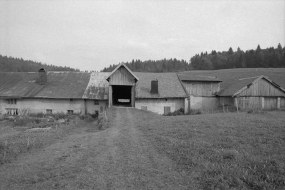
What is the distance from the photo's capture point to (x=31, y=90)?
104ft

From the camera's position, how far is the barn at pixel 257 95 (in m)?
29.7

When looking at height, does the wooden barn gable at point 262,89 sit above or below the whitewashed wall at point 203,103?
above

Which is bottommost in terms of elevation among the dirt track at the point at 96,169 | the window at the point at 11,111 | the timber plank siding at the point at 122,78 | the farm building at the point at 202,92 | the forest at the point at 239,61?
the dirt track at the point at 96,169

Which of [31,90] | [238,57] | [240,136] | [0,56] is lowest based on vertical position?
[240,136]

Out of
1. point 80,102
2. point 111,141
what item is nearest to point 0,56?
point 80,102

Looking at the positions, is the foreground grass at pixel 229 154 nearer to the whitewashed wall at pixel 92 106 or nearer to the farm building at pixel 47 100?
the whitewashed wall at pixel 92 106

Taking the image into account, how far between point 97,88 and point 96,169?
83.0ft

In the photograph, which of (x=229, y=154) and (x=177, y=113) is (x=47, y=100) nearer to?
(x=177, y=113)

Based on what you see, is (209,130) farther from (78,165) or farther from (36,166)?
(36,166)

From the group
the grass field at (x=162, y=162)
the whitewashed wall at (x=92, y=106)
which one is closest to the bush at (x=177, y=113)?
the whitewashed wall at (x=92, y=106)

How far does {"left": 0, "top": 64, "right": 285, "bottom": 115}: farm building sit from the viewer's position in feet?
94.5

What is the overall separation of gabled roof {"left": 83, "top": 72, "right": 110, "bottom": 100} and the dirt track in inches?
758

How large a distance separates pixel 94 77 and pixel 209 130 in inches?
1068

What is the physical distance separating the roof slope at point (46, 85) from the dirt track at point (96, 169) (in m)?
21.2
